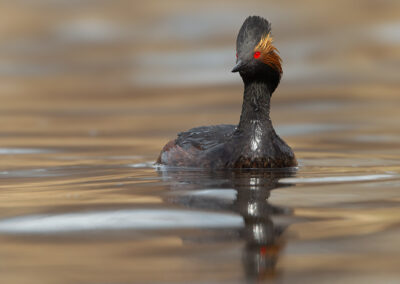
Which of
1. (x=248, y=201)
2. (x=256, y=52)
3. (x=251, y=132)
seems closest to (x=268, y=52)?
(x=256, y=52)

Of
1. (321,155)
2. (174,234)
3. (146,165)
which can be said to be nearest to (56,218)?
(174,234)

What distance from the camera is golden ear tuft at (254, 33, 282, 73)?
9.25m

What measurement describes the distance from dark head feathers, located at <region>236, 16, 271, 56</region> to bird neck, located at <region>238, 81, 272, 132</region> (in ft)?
1.94

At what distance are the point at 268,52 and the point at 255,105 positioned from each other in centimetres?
69

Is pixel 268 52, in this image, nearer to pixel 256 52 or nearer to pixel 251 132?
pixel 256 52

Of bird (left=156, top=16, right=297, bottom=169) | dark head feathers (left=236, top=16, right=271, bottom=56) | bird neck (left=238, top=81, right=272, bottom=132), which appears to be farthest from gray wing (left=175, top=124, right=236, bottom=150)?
dark head feathers (left=236, top=16, right=271, bottom=56)

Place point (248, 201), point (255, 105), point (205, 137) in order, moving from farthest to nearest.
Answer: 1. point (205, 137)
2. point (255, 105)
3. point (248, 201)

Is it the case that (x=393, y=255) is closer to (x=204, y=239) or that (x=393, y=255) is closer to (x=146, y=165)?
(x=204, y=239)

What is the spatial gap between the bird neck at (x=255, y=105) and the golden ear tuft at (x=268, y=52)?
0.32m

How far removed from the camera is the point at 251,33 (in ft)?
30.5

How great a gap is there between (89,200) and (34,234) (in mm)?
1502

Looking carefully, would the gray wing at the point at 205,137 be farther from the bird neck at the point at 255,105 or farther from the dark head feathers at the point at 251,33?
the dark head feathers at the point at 251,33

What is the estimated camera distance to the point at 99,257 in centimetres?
459

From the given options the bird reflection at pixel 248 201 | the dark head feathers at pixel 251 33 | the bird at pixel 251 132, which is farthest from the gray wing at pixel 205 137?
the dark head feathers at pixel 251 33
